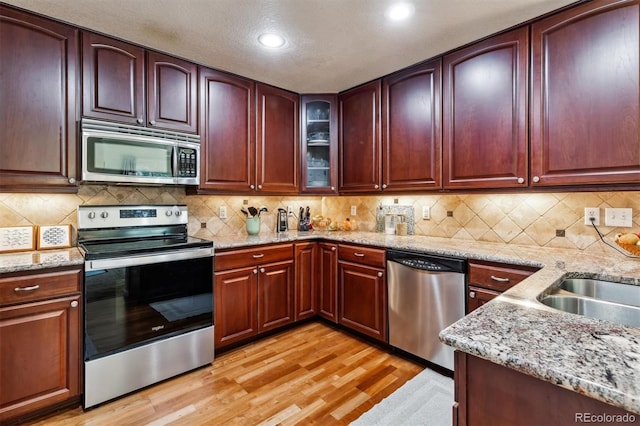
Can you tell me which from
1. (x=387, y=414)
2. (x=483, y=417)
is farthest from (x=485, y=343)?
(x=387, y=414)

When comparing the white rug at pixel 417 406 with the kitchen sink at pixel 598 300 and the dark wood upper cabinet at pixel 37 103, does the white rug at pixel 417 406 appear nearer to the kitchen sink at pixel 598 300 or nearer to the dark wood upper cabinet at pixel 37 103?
the kitchen sink at pixel 598 300

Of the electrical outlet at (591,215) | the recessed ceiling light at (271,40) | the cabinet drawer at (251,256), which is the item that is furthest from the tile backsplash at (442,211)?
the recessed ceiling light at (271,40)

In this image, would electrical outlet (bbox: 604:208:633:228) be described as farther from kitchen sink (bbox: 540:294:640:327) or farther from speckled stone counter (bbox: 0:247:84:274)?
speckled stone counter (bbox: 0:247:84:274)

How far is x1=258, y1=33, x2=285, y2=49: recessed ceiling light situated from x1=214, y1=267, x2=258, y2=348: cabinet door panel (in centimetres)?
168

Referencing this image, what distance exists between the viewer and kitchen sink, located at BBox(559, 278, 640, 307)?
4.44 ft

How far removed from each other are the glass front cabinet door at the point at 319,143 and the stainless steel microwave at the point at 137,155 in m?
1.14

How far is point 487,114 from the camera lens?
2158mm

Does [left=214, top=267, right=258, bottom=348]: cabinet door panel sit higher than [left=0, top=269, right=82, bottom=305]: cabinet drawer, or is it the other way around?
[left=0, top=269, right=82, bottom=305]: cabinet drawer

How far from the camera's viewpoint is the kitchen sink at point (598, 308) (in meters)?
1.13

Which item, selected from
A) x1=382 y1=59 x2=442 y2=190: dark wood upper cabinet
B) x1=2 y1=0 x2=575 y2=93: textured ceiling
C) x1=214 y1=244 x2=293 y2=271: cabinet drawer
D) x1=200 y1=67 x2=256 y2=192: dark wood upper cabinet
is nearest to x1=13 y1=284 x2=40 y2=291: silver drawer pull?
x1=214 y1=244 x2=293 y2=271: cabinet drawer

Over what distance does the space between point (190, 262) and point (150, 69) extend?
1.42 metres

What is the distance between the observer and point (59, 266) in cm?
172

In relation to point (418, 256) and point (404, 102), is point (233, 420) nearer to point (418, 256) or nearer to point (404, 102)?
point (418, 256)

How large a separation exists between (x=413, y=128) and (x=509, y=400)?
223cm
